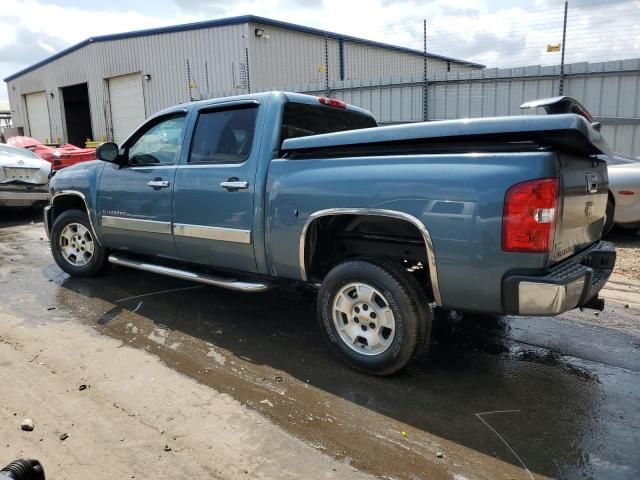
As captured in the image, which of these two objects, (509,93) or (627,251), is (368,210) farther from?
(509,93)

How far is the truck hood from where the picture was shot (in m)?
2.86

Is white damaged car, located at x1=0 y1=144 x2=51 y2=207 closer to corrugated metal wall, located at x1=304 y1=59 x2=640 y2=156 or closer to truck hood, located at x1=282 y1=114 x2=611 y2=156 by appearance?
corrugated metal wall, located at x1=304 y1=59 x2=640 y2=156

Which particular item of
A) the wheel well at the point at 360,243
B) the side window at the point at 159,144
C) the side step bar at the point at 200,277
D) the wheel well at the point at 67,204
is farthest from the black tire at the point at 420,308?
the wheel well at the point at 67,204

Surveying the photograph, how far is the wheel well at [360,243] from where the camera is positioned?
3.71 m

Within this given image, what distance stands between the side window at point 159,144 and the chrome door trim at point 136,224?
57 centimetres

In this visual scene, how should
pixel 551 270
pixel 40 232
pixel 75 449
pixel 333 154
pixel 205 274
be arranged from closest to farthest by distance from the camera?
pixel 75 449
pixel 551 270
pixel 333 154
pixel 205 274
pixel 40 232

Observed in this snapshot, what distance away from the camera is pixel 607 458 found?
272cm

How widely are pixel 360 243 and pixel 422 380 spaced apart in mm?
1099

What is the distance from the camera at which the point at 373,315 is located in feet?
11.7

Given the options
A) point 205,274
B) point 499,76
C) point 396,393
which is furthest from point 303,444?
point 499,76

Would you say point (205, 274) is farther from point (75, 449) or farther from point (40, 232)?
point (40, 232)

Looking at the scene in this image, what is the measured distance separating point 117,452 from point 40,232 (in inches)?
310

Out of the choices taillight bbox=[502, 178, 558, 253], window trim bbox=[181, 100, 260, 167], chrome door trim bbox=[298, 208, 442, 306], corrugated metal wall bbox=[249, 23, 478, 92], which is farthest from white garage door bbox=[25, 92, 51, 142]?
taillight bbox=[502, 178, 558, 253]

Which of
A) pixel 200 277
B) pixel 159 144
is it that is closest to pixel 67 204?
pixel 159 144
